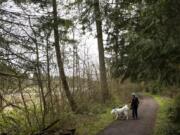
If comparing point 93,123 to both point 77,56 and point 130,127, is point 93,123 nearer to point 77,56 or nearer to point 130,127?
point 130,127

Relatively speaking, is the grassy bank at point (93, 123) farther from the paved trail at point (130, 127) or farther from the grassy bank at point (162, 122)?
the grassy bank at point (162, 122)

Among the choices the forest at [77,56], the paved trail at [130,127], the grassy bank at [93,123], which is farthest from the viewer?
the grassy bank at [93,123]

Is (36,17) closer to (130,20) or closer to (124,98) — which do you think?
(130,20)

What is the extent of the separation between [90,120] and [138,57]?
32.0 ft

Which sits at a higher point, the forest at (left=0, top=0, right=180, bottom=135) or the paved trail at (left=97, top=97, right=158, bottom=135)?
the forest at (left=0, top=0, right=180, bottom=135)

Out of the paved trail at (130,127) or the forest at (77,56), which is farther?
the paved trail at (130,127)

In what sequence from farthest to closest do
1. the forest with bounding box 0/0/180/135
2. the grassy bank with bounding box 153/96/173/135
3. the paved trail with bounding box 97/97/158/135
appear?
the paved trail with bounding box 97/97/158/135 → the grassy bank with bounding box 153/96/173/135 → the forest with bounding box 0/0/180/135

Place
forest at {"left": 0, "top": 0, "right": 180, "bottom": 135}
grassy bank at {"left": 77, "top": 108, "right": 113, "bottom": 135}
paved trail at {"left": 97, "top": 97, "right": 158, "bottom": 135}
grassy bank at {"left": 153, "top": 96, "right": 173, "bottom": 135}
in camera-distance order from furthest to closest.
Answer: grassy bank at {"left": 77, "top": 108, "right": 113, "bottom": 135}, paved trail at {"left": 97, "top": 97, "right": 158, "bottom": 135}, grassy bank at {"left": 153, "top": 96, "right": 173, "bottom": 135}, forest at {"left": 0, "top": 0, "right": 180, "bottom": 135}

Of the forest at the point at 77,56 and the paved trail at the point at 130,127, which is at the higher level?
the forest at the point at 77,56

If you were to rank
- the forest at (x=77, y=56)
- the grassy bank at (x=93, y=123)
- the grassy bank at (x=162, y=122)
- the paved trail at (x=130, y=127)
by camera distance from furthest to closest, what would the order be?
the grassy bank at (x=93, y=123)
the paved trail at (x=130, y=127)
the grassy bank at (x=162, y=122)
the forest at (x=77, y=56)

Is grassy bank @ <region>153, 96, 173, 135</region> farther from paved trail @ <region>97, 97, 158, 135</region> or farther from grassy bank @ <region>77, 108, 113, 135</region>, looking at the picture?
grassy bank @ <region>77, 108, 113, 135</region>

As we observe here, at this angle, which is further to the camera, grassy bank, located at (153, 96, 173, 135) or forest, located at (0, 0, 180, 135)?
grassy bank, located at (153, 96, 173, 135)

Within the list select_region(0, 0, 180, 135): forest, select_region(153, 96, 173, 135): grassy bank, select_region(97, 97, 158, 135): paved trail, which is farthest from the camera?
select_region(97, 97, 158, 135): paved trail

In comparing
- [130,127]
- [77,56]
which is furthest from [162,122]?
[77,56]
